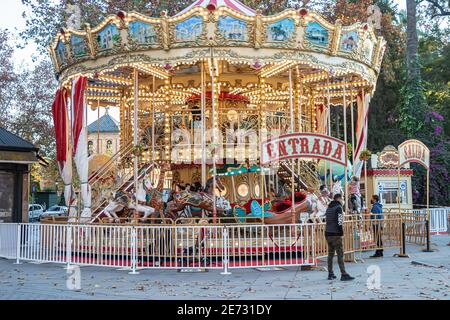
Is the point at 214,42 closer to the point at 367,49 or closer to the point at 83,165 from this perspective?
the point at 83,165

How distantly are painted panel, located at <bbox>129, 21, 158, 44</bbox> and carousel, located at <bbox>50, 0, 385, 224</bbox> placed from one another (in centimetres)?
3

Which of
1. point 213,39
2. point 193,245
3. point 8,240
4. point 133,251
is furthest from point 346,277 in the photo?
point 8,240

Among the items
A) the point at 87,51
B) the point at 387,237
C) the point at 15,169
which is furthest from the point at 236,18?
the point at 15,169

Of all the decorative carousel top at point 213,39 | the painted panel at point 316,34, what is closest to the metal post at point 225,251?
the decorative carousel top at point 213,39

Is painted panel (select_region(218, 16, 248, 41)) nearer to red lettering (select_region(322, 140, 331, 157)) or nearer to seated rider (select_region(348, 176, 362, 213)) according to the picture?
red lettering (select_region(322, 140, 331, 157))

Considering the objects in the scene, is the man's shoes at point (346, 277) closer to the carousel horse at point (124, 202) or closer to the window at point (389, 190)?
the carousel horse at point (124, 202)

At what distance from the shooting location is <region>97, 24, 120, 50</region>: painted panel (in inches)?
559

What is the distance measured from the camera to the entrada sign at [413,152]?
622 inches

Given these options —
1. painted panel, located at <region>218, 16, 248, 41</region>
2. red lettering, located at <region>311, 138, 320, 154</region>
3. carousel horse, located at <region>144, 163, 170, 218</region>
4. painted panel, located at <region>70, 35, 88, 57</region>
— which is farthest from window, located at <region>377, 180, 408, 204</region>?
painted panel, located at <region>70, 35, 88, 57</region>

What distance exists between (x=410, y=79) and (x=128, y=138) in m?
18.4

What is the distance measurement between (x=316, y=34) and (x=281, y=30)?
1.07m

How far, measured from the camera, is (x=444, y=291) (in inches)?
347

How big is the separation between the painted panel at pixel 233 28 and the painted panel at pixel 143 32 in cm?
174

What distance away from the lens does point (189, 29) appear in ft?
45.2
